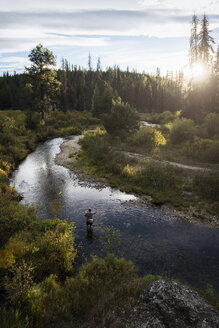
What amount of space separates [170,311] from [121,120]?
2820 cm

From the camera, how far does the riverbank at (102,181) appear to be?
13.8 metres

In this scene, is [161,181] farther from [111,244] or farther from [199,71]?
[199,71]

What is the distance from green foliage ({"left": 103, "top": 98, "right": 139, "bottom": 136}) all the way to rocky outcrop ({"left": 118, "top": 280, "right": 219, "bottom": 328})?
90.0 ft

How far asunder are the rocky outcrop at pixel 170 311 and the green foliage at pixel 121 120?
27.4 meters

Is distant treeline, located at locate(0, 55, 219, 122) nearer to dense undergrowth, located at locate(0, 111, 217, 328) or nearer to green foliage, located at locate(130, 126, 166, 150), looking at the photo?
green foliage, located at locate(130, 126, 166, 150)

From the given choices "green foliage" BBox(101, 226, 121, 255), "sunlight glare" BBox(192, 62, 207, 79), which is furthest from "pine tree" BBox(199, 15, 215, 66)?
"green foliage" BBox(101, 226, 121, 255)

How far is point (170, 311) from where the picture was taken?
594 cm

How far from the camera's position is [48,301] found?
21.7 feet

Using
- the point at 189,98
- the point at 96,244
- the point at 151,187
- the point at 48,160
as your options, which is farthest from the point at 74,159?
the point at 189,98

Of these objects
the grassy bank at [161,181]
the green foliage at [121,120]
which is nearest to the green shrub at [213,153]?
the grassy bank at [161,181]

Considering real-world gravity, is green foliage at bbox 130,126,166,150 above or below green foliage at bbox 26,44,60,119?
below

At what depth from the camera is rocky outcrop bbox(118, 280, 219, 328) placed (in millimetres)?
5656

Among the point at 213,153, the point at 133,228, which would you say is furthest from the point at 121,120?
the point at 133,228

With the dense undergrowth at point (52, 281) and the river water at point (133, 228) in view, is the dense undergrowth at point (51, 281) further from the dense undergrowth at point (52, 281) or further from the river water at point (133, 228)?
the river water at point (133, 228)
